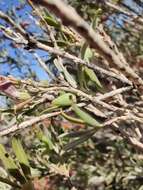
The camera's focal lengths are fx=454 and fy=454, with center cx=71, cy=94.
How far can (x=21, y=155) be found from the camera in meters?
0.76

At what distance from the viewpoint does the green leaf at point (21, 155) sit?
29.4 inches

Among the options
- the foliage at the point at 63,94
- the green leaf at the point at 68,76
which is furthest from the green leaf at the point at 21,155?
the green leaf at the point at 68,76

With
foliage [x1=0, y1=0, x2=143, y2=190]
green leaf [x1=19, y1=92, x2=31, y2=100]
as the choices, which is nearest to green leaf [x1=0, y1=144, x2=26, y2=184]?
foliage [x1=0, y1=0, x2=143, y2=190]

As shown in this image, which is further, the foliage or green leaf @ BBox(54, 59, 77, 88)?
green leaf @ BBox(54, 59, 77, 88)

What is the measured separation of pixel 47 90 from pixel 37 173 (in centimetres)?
44

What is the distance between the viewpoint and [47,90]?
789 millimetres

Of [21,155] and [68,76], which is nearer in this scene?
[21,155]

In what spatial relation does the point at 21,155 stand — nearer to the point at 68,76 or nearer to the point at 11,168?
the point at 11,168

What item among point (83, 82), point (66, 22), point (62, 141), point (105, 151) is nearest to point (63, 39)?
point (83, 82)

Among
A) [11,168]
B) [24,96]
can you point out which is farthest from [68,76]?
[11,168]

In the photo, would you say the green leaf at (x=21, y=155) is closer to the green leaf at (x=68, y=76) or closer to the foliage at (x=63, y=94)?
the foliage at (x=63, y=94)

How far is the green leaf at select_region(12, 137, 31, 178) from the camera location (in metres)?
0.75

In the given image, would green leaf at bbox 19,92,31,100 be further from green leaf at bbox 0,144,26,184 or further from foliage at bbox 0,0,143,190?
green leaf at bbox 0,144,26,184

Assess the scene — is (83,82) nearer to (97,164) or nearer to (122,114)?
(122,114)
